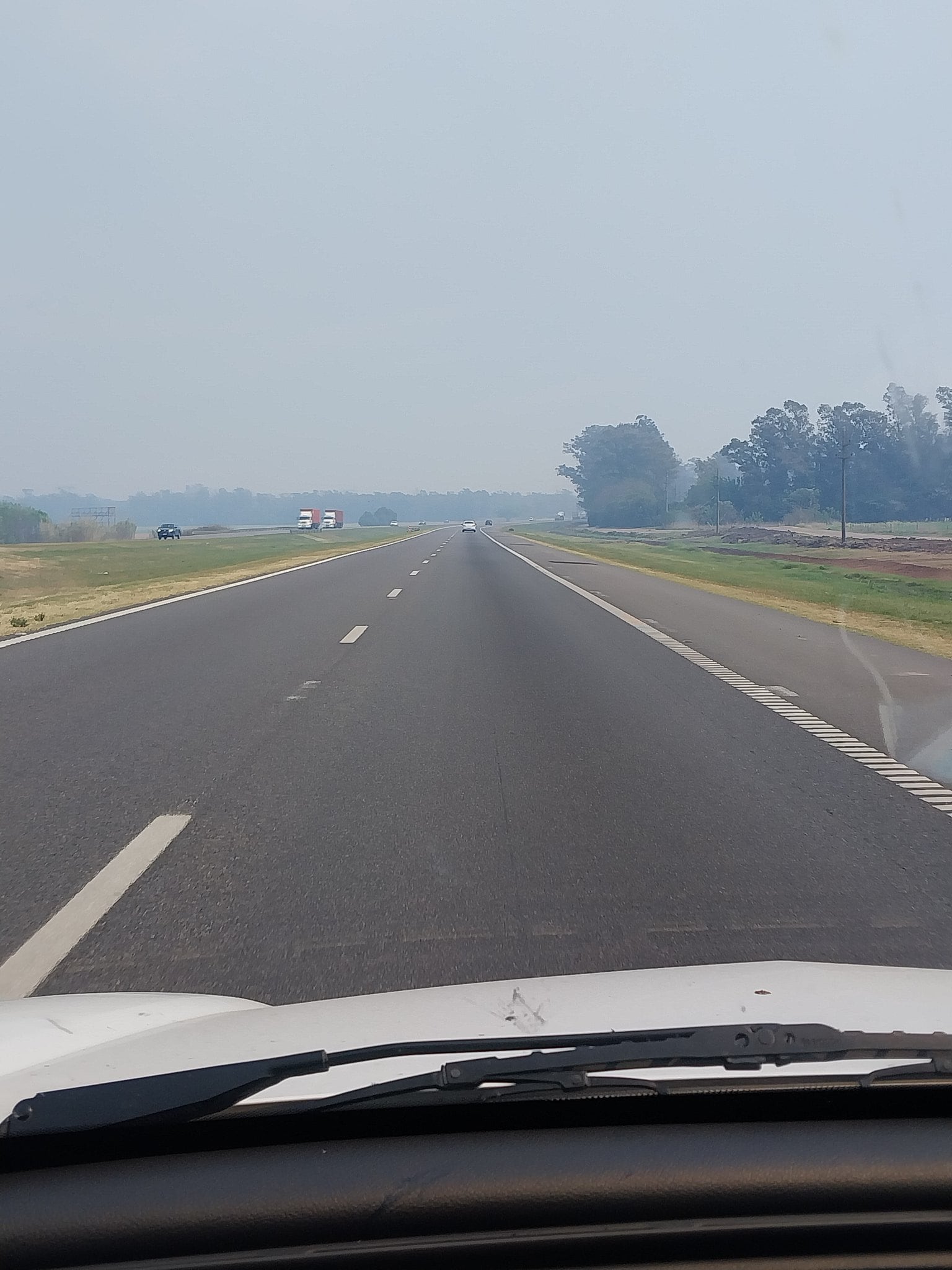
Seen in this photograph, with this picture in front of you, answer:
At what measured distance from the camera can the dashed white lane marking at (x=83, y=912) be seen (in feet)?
14.5

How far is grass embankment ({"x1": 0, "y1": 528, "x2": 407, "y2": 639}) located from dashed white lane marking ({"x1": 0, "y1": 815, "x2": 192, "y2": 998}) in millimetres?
11615

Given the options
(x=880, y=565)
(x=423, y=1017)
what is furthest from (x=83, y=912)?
(x=880, y=565)

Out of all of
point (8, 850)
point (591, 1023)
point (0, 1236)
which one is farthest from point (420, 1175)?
point (8, 850)

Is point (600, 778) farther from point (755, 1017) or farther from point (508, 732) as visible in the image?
point (755, 1017)

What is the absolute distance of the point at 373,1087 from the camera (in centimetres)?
258

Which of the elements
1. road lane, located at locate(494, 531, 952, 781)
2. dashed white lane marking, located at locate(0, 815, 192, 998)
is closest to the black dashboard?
dashed white lane marking, located at locate(0, 815, 192, 998)

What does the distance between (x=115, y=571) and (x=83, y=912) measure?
130 ft

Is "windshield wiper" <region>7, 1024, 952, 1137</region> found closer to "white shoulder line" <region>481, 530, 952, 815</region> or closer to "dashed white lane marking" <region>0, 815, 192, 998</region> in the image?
"dashed white lane marking" <region>0, 815, 192, 998</region>

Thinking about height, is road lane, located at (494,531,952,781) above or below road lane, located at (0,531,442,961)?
below

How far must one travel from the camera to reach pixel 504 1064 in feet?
8.68

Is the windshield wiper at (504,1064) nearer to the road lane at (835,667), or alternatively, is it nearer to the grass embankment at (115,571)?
the road lane at (835,667)

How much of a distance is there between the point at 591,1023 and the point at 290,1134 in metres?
0.77

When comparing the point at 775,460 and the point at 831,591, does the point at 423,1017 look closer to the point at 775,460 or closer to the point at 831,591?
the point at 831,591

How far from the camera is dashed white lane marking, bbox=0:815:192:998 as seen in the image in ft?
14.5
